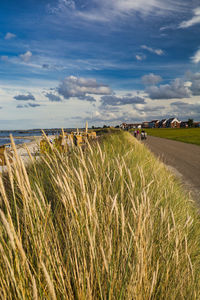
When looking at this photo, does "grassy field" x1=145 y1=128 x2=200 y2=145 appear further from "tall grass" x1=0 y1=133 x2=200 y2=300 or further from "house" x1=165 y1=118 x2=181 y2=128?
"house" x1=165 y1=118 x2=181 y2=128

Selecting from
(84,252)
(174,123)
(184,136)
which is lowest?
(184,136)

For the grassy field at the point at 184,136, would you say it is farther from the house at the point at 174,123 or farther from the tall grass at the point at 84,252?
the house at the point at 174,123

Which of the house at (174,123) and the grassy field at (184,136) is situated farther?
the house at (174,123)

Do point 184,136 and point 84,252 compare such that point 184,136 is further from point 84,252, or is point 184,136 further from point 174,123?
point 174,123

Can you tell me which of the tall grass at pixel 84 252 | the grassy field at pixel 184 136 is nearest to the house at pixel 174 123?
the grassy field at pixel 184 136

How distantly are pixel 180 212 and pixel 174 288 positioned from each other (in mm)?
2321

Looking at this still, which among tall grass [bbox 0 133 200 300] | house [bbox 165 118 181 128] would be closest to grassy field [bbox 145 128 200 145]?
tall grass [bbox 0 133 200 300]

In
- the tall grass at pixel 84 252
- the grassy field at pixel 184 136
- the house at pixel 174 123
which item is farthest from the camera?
the house at pixel 174 123

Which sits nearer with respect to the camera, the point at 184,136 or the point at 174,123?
the point at 184,136

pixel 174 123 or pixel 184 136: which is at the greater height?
pixel 174 123

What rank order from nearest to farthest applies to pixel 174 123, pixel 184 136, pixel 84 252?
pixel 84 252 < pixel 184 136 < pixel 174 123

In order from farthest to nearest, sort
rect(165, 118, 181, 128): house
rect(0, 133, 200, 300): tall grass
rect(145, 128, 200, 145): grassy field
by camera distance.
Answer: rect(165, 118, 181, 128): house
rect(145, 128, 200, 145): grassy field
rect(0, 133, 200, 300): tall grass

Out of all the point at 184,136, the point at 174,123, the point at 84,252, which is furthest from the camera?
the point at 174,123

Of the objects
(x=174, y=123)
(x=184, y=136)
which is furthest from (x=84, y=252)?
(x=174, y=123)
